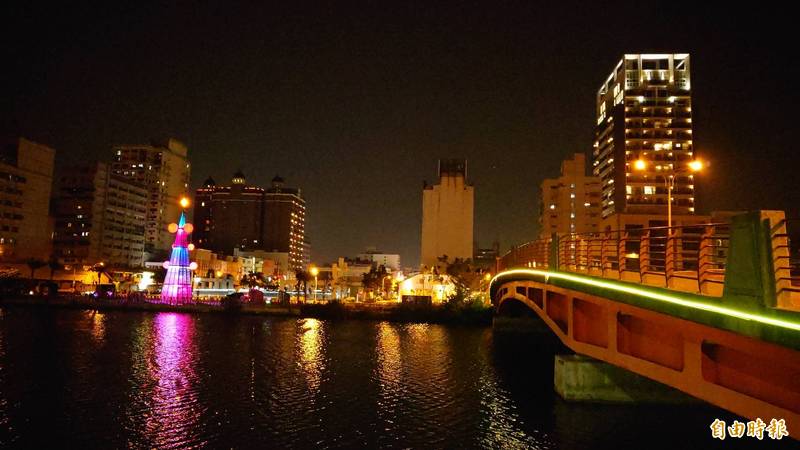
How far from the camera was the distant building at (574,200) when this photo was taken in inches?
5773

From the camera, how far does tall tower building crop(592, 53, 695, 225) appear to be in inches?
Result: 5074

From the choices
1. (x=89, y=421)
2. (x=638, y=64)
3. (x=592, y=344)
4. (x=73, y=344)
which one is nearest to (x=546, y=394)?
(x=592, y=344)

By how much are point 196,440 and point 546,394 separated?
1577 cm

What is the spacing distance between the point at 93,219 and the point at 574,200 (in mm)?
123786

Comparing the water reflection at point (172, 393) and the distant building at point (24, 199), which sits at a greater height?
the distant building at point (24, 199)

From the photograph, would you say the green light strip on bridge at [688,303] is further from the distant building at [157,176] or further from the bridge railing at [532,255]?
the distant building at [157,176]

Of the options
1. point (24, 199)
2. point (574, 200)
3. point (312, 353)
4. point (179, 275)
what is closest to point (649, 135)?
point (574, 200)

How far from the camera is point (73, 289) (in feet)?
351

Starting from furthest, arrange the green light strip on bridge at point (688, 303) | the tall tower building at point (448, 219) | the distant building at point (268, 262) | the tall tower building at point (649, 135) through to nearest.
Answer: the distant building at point (268, 262)
the tall tower building at point (649, 135)
the tall tower building at point (448, 219)
the green light strip on bridge at point (688, 303)

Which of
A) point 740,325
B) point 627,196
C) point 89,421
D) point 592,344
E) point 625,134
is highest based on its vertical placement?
point 625,134

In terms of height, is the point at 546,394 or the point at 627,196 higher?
the point at 627,196

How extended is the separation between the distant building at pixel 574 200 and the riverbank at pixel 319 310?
84729mm

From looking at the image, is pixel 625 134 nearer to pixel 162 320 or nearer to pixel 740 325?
pixel 162 320

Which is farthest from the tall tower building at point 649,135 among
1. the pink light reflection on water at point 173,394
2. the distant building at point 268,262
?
the pink light reflection on water at point 173,394
